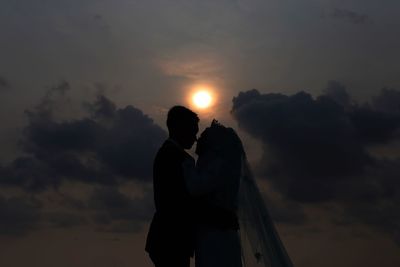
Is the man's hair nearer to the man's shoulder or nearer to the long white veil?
the man's shoulder

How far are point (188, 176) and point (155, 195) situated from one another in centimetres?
60

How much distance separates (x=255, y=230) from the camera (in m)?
6.73

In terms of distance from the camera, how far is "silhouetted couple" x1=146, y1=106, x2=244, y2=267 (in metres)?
5.93

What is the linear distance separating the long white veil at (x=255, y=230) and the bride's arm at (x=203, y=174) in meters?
0.88

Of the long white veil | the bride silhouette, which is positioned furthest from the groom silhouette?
the long white veil

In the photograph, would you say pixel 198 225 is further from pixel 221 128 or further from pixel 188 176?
pixel 221 128

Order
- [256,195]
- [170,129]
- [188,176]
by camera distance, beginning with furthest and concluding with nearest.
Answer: [256,195], [170,129], [188,176]

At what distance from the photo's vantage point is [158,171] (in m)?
6.14

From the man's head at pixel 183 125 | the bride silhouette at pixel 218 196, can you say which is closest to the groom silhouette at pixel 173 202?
the man's head at pixel 183 125

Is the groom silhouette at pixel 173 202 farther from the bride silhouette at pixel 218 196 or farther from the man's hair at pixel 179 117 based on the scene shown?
the bride silhouette at pixel 218 196

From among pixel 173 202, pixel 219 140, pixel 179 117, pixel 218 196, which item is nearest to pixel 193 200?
pixel 173 202

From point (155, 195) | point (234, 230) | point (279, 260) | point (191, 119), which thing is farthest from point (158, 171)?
point (279, 260)

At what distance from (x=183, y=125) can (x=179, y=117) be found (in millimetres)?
114

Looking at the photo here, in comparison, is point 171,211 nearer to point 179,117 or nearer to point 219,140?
point 219,140
